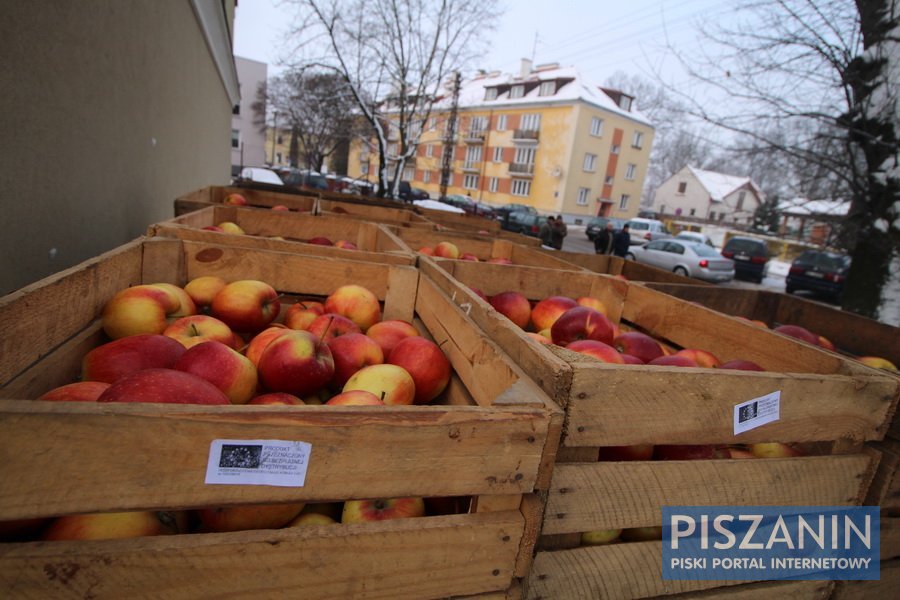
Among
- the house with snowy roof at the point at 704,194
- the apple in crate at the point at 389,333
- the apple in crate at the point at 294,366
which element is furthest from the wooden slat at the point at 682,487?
the house with snowy roof at the point at 704,194

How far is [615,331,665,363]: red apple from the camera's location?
2293 mm

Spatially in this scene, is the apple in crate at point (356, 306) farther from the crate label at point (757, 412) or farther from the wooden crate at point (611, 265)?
the wooden crate at point (611, 265)

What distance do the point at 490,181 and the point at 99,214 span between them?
1864 inches

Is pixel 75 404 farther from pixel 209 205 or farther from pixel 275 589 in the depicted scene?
pixel 209 205

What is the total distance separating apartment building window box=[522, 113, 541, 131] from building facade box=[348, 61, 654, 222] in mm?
84

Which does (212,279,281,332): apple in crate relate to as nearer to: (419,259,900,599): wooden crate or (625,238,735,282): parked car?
(419,259,900,599): wooden crate

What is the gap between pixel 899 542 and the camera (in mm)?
1821

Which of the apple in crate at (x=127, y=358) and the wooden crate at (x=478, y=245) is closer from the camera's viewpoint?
the apple in crate at (x=127, y=358)

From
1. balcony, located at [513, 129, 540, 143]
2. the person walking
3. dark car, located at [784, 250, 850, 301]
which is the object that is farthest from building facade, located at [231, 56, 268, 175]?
dark car, located at [784, 250, 850, 301]

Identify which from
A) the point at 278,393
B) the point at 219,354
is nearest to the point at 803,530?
the point at 278,393

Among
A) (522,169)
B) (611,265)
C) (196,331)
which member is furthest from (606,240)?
(522,169)

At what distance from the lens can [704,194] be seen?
61062 millimetres

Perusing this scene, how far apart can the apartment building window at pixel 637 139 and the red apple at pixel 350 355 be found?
4825 centimetres

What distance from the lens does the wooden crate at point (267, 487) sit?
0.87 metres
